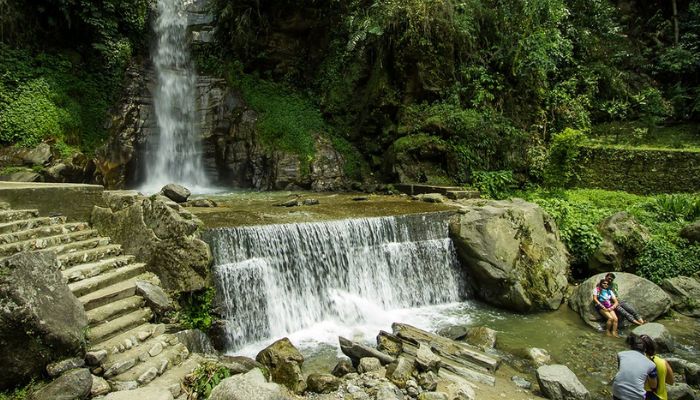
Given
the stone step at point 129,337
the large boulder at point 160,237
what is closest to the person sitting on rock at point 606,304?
the large boulder at point 160,237

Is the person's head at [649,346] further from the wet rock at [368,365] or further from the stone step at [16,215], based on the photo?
the stone step at [16,215]

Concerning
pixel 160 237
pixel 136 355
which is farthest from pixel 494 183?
pixel 136 355

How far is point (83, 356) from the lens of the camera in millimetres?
4418

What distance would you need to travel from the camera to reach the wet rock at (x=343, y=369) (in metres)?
5.82

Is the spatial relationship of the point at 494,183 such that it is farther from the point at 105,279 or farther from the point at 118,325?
the point at 118,325

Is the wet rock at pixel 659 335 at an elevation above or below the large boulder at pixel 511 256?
below

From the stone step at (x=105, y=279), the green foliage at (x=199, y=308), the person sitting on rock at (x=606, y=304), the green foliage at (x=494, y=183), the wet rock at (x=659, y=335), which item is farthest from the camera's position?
the green foliage at (x=494, y=183)

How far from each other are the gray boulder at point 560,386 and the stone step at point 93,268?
643cm

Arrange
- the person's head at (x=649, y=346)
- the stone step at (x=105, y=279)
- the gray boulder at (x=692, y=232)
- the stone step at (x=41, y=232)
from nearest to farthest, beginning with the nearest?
the person's head at (x=649, y=346)
the stone step at (x=105, y=279)
the stone step at (x=41, y=232)
the gray boulder at (x=692, y=232)

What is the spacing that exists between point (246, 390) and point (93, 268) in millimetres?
3425

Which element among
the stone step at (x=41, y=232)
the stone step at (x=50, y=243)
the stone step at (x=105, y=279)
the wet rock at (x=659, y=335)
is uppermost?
the stone step at (x=41, y=232)

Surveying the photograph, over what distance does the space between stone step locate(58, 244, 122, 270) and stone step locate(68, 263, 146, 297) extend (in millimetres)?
382

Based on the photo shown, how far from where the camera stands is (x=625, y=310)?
26.9ft

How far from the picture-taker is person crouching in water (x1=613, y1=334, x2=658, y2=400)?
15.4 ft
